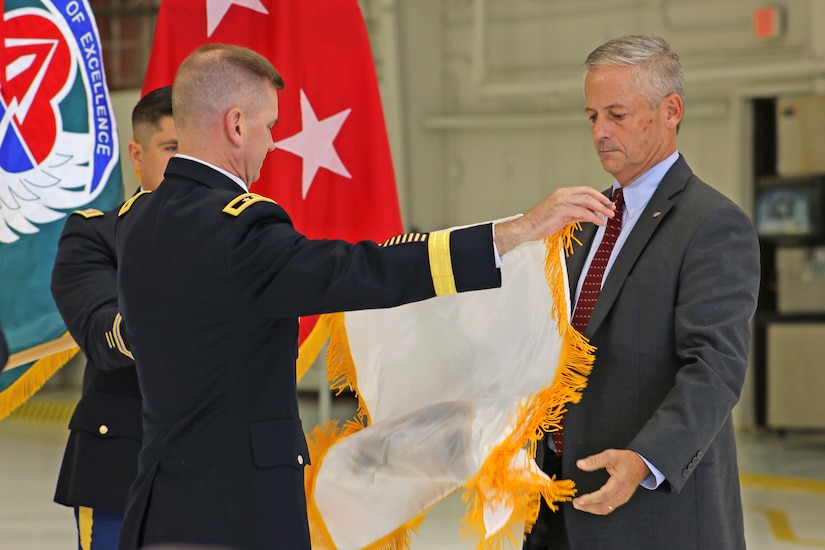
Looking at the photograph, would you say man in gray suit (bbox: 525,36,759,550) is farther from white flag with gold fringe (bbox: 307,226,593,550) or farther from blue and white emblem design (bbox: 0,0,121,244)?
blue and white emblem design (bbox: 0,0,121,244)

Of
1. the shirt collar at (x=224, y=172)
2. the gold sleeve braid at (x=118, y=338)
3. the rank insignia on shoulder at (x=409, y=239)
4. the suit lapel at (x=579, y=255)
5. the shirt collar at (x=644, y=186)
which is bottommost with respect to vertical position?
the gold sleeve braid at (x=118, y=338)

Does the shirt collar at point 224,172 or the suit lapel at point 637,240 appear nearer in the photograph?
the shirt collar at point 224,172

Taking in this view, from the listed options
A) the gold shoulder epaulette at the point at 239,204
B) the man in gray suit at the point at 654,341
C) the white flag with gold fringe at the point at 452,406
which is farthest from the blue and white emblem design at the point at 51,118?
the man in gray suit at the point at 654,341

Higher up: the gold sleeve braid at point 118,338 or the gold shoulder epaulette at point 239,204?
the gold shoulder epaulette at point 239,204

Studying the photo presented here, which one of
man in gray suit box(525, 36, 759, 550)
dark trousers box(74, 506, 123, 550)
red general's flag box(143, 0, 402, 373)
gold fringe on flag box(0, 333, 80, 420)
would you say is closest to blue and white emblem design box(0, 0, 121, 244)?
red general's flag box(143, 0, 402, 373)

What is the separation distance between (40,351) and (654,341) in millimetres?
1772

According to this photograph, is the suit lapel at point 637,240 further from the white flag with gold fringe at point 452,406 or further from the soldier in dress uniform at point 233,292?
the soldier in dress uniform at point 233,292

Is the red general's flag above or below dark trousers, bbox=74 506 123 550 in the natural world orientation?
above

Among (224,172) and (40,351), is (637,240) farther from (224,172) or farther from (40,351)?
(40,351)

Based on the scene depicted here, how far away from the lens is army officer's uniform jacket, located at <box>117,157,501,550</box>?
5.26 ft

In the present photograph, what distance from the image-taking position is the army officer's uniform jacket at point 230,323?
5.26 feet

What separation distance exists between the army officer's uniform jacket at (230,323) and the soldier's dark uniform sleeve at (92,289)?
0.35 meters

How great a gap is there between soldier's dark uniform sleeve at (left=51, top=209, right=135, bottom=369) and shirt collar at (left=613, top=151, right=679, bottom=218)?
1012 millimetres

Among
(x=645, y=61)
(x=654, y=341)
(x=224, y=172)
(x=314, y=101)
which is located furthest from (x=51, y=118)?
(x=654, y=341)
